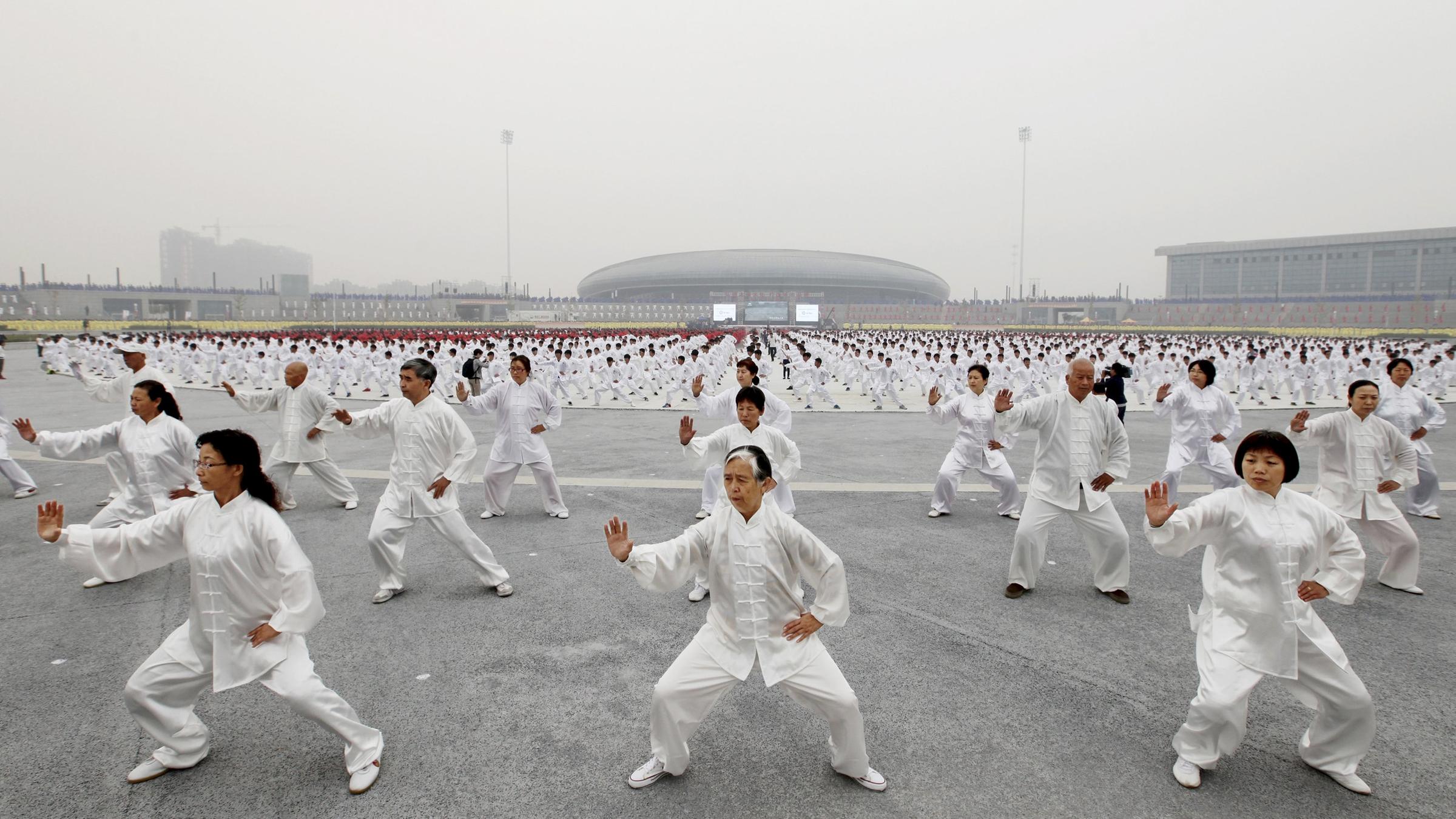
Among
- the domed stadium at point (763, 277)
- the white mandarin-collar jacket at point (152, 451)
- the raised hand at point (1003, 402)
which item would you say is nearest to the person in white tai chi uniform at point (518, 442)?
the white mandarin-collar jacket at point (152, 451)

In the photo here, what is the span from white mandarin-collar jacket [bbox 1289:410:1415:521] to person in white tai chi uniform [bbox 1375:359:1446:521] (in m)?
1.51

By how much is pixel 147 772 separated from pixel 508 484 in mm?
3926

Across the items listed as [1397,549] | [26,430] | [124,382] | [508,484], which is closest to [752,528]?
[26,430]

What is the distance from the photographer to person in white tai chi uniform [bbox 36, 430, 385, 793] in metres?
2.57

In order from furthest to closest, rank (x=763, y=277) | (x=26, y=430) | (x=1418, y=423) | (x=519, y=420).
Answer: (x=763, y=277) < (x=519, y=420) < (x=1418, y=423) < (x=26, y=430)

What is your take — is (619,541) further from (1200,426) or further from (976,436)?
(1200,426)

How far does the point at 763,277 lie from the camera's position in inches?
3883

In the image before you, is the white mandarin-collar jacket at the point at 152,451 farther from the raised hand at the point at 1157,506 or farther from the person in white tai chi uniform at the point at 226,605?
the raised hand at the point at 1157,506

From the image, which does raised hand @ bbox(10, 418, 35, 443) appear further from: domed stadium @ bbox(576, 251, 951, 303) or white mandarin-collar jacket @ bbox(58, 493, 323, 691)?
domed stadium @ bbox(576, 251, 951, 303)

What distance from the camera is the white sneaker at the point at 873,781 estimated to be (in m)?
2.60

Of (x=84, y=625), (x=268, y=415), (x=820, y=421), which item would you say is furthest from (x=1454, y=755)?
(x=268, y=415)

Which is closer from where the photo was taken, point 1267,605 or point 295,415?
point 1267,605

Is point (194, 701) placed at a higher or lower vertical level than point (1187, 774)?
higher

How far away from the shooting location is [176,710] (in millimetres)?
2670
